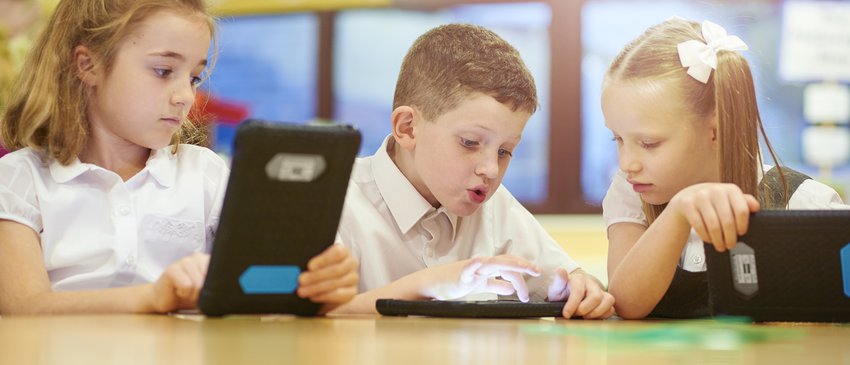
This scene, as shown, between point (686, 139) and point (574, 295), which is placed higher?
point (686, 139)

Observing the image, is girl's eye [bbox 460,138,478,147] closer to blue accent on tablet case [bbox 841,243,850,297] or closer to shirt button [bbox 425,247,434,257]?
shirt button [bbox 425,247,434,257]

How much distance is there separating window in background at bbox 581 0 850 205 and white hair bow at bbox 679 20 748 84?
2553 millimetres

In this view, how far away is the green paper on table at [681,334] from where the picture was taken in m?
0.76

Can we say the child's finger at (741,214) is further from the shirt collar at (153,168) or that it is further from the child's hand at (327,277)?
the shirt collar at (153,168)

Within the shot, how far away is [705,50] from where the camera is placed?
4.86 ft

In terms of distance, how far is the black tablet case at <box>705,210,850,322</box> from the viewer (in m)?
1.02

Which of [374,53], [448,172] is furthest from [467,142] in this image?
[374,53]

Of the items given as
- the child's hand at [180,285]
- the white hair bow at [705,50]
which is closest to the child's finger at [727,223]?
the white hair bow at [705,50]

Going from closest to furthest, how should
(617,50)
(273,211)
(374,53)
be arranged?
1. (273,211)
2. (617,50)
3. (374,53)

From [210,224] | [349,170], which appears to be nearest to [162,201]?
[210,224]

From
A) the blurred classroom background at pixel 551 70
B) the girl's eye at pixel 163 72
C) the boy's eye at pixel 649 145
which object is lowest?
the boy's eye at pixel 649 145

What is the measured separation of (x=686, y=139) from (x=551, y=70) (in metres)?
2.78

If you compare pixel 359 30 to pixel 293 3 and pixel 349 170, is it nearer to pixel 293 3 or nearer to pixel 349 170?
pixel 293 3

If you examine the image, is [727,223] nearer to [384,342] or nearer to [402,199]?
[384,342]
